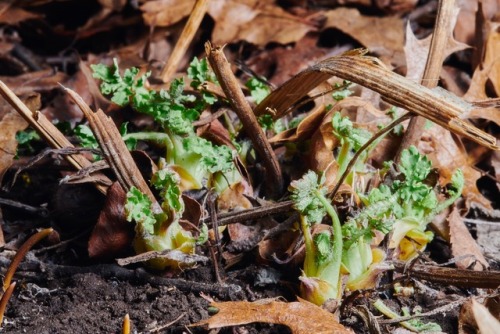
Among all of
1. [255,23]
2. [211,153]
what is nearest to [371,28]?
[255,23]

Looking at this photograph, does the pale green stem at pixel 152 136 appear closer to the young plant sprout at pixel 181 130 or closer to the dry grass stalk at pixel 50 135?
the young plant sprout at pixel 181 130

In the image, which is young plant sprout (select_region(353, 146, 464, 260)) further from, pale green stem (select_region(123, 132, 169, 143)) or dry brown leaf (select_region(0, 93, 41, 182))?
dry brown leaf (select_region(0, 93, 41, 182))

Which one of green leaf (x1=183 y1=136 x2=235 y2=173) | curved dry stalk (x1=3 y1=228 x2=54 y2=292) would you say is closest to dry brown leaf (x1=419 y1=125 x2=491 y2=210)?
green leaf (x1=183 y1=136 x2=235 y2=173)

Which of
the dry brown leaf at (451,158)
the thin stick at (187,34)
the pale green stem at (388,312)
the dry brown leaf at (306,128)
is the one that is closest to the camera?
the pale green stem at (388,312)

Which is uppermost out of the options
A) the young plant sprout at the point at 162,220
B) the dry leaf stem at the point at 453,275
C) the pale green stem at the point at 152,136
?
the pale green stem at the point at 152,136

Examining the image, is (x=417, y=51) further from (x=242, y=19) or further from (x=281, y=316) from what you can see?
(x=281, y=316)

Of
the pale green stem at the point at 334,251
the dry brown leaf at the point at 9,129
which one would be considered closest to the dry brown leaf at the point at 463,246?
the pale green stem at the point at 334,251
